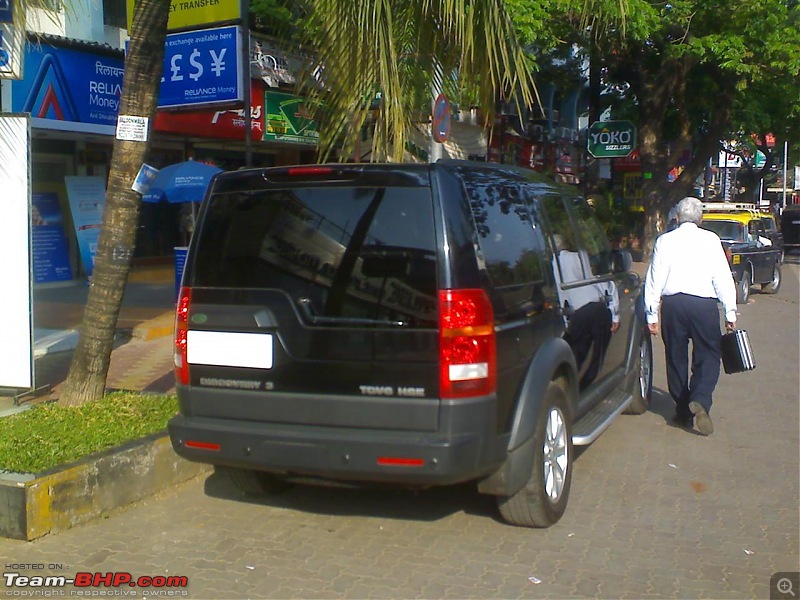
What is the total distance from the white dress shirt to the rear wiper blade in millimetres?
3435

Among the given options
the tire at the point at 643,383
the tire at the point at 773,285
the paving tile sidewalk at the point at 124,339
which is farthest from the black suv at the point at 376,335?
the tire at the point at 773,285

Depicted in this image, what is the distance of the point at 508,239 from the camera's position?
480 cm

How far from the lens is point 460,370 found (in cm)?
420

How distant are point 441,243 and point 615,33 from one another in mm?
15504

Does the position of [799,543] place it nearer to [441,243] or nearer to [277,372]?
[441,243]

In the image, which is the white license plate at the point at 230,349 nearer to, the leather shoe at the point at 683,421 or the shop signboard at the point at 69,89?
the leather shoe at the point at 683,421

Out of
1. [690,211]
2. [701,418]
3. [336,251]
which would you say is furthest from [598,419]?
[336,251]

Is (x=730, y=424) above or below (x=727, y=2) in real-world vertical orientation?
below

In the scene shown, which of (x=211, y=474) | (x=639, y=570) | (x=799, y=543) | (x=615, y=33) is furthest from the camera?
(x=615, y=33)

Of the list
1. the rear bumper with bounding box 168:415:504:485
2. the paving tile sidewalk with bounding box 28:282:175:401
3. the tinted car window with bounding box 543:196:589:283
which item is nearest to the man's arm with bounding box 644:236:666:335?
the tinted car window with bounding box 543:196:589:283

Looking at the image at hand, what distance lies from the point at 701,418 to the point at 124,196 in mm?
4684

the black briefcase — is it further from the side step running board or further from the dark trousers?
the side step running board

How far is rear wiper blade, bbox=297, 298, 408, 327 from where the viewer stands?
431cm

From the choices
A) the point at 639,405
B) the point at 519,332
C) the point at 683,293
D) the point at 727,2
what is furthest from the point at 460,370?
the point at 727,2
